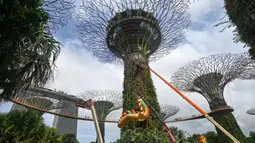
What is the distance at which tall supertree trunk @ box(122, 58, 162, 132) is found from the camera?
1261cm

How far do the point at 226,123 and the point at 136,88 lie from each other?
38.0ft

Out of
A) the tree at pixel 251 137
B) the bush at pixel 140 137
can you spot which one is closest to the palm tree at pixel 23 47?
the bush at pixel 140 137

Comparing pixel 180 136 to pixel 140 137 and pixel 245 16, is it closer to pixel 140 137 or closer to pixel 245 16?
pixel 140 137

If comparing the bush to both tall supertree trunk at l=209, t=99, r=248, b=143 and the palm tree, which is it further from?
tall supertree trunk at l=209, t=99, r=248, b=143

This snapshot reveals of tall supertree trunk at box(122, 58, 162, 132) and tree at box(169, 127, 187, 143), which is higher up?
tall supertree trunk at box(122, 58, 162, 132)

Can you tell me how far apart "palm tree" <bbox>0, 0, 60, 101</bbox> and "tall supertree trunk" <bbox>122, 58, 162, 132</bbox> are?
7.34 m

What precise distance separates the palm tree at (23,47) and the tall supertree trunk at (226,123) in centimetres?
1836

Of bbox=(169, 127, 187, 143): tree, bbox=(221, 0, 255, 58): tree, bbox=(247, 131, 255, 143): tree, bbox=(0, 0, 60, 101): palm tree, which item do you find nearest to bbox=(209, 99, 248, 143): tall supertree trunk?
bbox=(169, 127, 187, 143): tree

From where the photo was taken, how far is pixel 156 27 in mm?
16516

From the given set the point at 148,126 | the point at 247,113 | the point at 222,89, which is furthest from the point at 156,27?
the point at 247,113

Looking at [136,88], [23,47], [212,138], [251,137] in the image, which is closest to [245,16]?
[23,47]

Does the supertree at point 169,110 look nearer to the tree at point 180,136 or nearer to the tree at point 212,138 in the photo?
the tree at point 212,138

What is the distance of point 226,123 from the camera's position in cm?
1884

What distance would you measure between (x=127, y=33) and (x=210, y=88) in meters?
12.9
